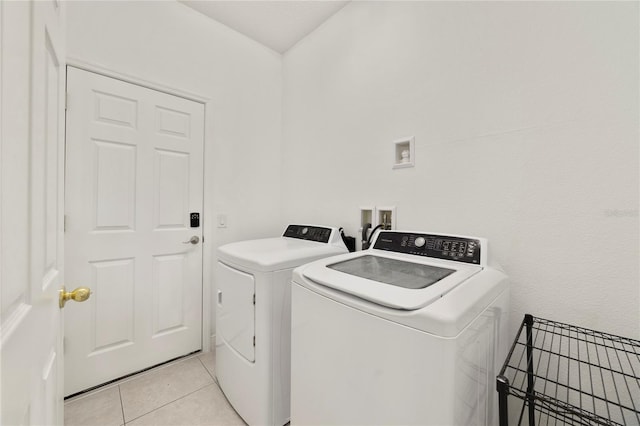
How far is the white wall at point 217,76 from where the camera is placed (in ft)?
5.49

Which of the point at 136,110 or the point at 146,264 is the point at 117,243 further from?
the point at 136,110

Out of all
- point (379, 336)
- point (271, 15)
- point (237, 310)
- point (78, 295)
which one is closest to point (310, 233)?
point (237, 310)

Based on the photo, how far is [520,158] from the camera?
1191 mm

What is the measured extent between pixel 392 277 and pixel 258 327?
74 centimetres

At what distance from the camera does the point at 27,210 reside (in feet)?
1.64

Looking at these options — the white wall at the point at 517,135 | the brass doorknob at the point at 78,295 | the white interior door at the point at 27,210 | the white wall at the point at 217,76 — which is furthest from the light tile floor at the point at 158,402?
the white wall at the point at 517,135

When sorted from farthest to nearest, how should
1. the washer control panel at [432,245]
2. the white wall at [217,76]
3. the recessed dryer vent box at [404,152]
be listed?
the white wall at [217,76]
the recessed dryer vent box at [404,152]
the washer control panel at [432,245]

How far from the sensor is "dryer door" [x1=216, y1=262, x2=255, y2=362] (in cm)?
134

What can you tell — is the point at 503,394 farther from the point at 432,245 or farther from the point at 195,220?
the point at 195,220

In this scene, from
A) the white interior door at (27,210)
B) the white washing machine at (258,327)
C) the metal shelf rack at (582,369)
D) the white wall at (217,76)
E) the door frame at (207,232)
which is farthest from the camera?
the door frame at (207,232)

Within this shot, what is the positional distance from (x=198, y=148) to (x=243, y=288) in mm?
1278

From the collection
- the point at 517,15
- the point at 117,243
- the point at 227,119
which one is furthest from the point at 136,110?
the point at 517,15

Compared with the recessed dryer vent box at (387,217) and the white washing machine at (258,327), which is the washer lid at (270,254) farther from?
the recessed dryer vent box at (387,217)

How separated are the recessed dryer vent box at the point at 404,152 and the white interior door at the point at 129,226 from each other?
59.6 inches
